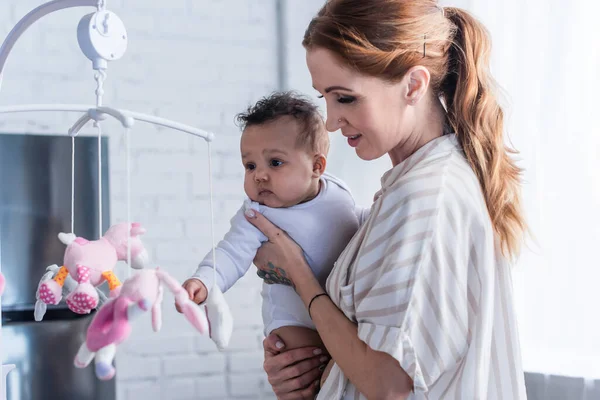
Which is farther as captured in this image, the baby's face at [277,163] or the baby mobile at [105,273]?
the baby's face at [277,163]

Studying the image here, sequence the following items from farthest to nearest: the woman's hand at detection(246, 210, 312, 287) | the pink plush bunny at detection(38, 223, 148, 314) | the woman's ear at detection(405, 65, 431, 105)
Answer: the woman's hand at detection(246, 210, 312, 287), the woman's ear at detection(405, 65, 431, 105), the pink plush bunny at detection(38, 223, 148, 314)

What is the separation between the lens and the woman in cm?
116

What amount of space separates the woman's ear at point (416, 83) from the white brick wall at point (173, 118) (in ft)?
5.07

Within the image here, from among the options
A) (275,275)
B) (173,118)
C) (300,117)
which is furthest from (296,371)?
(173,118)

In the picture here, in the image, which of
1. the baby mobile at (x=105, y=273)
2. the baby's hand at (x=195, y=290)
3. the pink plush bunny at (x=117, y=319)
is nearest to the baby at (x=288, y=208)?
the baby's hand at (x=195, y=290)

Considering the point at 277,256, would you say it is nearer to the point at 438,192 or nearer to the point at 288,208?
the point at 288,208

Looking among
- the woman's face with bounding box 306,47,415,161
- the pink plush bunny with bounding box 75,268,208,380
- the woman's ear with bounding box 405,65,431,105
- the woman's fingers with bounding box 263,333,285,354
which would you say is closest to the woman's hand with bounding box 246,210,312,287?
the woman's fingers with bounding box 263,333,285,354

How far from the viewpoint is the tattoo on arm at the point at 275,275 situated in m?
1.52

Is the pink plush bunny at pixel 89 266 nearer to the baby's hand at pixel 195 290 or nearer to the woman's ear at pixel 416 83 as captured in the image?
the baby's hand at pixel 195 290

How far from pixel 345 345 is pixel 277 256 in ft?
1.09

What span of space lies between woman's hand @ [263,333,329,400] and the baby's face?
0.32m

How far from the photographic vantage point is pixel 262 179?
1582mm

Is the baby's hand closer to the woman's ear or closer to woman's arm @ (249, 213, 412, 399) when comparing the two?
woman's arm @ (249, 213, 412, 399)

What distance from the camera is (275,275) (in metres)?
1.55
